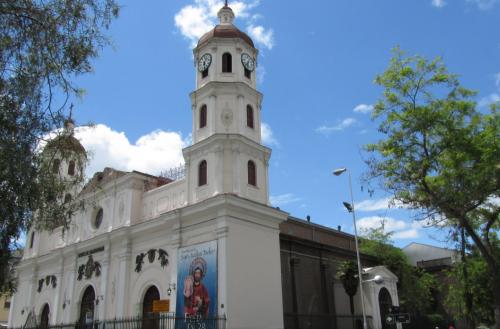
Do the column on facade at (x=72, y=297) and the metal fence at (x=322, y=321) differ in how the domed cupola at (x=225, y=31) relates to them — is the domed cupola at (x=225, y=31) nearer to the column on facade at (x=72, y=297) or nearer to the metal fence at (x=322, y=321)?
the metal fence at (x=322, y=321)

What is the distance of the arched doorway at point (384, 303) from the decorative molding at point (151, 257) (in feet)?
51.0

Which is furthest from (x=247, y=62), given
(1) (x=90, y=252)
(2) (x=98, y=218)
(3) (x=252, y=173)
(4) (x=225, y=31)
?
(1) (x=90, y=252)

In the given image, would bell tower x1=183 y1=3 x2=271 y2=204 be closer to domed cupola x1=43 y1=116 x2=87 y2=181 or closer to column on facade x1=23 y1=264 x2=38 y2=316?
domed cupola x1=43 y1=116 x2=87 y2=181

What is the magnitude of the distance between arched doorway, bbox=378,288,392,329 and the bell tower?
40.9 ft

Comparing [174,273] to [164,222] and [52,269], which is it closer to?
[164,222]

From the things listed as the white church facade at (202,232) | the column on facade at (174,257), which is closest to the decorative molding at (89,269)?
the white church facade at (202,232)

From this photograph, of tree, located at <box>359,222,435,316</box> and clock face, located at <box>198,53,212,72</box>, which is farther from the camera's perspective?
tree, located at <box>359,222,435,316</box>

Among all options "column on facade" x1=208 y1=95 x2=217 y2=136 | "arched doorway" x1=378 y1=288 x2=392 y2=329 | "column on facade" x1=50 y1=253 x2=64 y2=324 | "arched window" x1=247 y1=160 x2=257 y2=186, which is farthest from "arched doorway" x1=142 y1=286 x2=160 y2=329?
"arched doorway" x1=378 y1=288 x2=392 y2=329

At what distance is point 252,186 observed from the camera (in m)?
26.8

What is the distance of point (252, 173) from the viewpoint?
27.5 metres

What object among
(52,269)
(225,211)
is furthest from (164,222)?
(52,269)

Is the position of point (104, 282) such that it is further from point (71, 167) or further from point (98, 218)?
point (71, 167)

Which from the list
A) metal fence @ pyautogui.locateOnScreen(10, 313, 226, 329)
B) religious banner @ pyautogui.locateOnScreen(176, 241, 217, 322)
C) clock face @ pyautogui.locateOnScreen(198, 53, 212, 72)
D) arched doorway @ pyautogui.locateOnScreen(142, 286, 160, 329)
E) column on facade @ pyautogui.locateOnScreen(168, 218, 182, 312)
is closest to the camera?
metal fence @ pyautogui.locateOnScreen(10, 313, 226, 329)

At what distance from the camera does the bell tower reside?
2648cm
